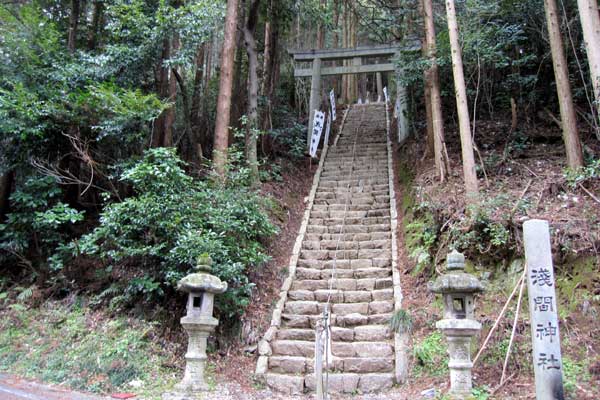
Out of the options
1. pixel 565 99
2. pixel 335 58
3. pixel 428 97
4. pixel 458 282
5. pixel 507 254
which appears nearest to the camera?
pixel 458 282

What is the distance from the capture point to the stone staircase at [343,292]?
5379 millimetres

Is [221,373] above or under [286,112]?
under

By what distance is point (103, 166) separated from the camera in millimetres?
7973

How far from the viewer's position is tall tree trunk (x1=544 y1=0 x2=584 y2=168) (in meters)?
6.94

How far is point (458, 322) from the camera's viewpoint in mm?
4562

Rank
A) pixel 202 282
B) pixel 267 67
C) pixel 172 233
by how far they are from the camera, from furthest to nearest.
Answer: pixel 267 67 → pixel 172 233 → pixel 202 282

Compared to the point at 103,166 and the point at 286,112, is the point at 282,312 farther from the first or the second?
the point at 286,112

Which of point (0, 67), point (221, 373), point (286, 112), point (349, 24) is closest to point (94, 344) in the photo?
point (221, 373)

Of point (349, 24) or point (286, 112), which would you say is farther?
point (349, 24)

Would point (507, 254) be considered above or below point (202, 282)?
above

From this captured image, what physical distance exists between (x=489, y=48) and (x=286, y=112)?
275 inches

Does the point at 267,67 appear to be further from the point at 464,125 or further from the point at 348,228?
the point at 464,125

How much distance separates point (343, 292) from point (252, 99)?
5337mm

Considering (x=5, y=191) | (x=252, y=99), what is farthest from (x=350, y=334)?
(x=5, y=191)
